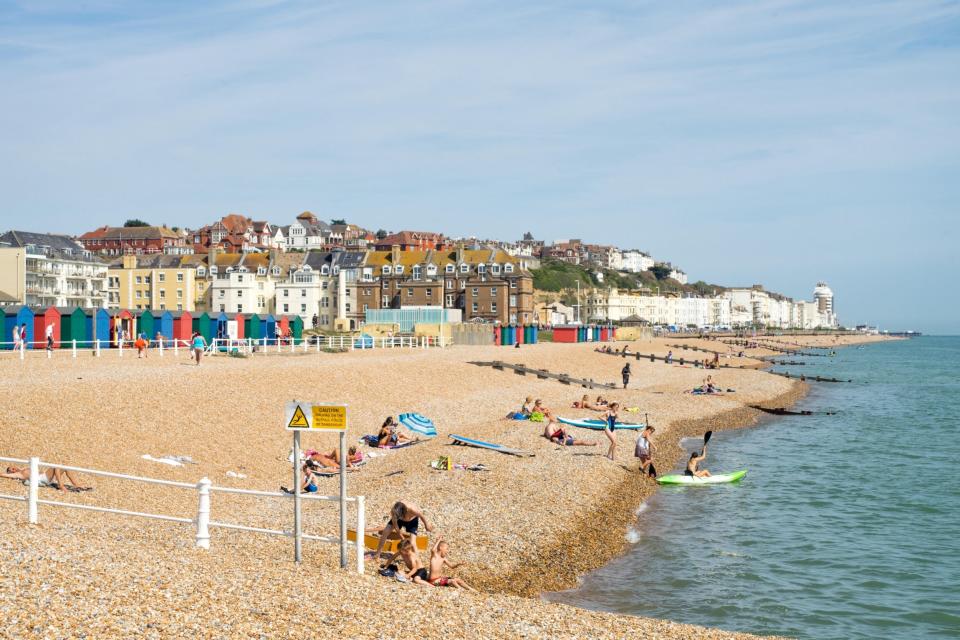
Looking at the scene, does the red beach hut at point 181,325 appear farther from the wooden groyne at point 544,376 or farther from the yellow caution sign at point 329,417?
the yellow caution sign at point 329,417

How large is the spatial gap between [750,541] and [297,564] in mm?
10048

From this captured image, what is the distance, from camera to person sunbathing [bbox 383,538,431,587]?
11594 millimetres

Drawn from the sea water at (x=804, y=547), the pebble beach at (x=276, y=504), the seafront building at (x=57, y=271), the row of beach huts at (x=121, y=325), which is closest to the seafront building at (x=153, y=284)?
the seafront building at (x=57, y=271)

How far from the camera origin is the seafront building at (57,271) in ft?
298

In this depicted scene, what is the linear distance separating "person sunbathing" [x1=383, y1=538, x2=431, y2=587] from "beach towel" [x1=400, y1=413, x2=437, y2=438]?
1401 centimetres

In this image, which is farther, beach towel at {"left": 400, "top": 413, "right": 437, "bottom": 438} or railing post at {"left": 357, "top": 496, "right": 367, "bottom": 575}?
beach towel at {"left": 400, "top": 413, "right": 437, "bottom": 438}

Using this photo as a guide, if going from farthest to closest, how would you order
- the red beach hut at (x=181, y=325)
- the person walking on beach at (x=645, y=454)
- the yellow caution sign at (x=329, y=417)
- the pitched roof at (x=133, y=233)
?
the pitched roof at (x=133, y=233) → the red beach hut at (x=181, y=325) → the person walking on beach at (x=645, y=454) → the yellow caution sign at (x=329, y=417)

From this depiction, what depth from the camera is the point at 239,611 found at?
8953 mm

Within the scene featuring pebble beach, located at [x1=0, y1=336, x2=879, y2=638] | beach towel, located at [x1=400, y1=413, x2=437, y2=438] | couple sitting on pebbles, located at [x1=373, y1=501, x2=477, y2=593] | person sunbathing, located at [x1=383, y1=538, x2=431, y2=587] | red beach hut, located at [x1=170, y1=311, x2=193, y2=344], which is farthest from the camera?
red beach hut, located at [x1=170, y1=311, x2=193, y2=344]

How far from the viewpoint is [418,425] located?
26531mm

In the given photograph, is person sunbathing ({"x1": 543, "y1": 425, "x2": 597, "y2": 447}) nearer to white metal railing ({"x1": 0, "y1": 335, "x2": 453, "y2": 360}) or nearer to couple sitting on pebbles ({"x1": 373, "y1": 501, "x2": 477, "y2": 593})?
couple sitting on pebbles ({"x1": 373, "y1": 501, "x2": 477, "y2": 593})

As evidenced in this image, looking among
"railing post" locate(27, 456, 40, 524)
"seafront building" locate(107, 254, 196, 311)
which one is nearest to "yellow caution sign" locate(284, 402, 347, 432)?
"railing post" locate(27, 456, 40, 524)

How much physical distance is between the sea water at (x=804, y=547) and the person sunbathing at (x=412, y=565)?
8.07 feet

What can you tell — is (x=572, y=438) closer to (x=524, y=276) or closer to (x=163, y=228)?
(x=524, y=276)
